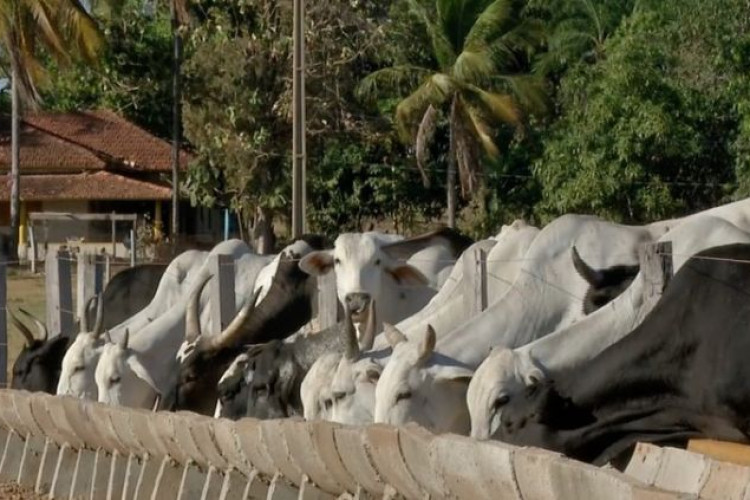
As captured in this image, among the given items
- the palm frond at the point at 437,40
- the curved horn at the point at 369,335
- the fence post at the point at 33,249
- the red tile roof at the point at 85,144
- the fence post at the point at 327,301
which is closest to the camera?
the curved horn at the point at 369,335

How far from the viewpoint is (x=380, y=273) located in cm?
A: 1316

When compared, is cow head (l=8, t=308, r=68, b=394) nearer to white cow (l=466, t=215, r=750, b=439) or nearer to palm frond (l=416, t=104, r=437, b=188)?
white cow (l=466, t=215, r=750, b=439)

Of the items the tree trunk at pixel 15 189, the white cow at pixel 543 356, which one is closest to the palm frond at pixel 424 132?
the tree trunk at pixel 15 189

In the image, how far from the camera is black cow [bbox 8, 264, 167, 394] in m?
15.3

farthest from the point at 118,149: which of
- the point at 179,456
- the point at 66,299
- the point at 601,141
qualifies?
the point at 179,456

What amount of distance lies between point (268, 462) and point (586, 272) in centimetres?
216

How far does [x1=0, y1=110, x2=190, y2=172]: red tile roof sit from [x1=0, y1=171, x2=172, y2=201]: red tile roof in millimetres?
505

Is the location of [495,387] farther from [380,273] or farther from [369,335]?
[380,273]

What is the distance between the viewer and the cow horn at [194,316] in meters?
13.7

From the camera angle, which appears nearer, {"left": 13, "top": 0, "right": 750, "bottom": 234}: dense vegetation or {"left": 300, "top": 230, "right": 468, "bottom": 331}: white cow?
{"left": 300, "top": 230, "right": 468, "bottom": 331}: white cow

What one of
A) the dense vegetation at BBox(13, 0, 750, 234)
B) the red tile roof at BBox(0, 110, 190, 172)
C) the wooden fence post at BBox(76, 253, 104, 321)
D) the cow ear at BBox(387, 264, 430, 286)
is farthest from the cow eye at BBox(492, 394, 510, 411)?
the red tile roof at BBox(0, 110, 190, 172)

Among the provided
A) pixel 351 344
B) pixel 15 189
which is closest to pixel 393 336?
pixel 351 344

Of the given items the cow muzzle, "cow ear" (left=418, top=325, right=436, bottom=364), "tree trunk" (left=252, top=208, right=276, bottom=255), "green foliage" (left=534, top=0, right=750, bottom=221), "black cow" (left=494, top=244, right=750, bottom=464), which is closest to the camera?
"black cow" (left=494, top=244, right=750, bottom=464)

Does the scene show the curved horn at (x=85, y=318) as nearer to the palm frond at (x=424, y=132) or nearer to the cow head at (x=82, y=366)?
the cow head at (x=82, y=366)
